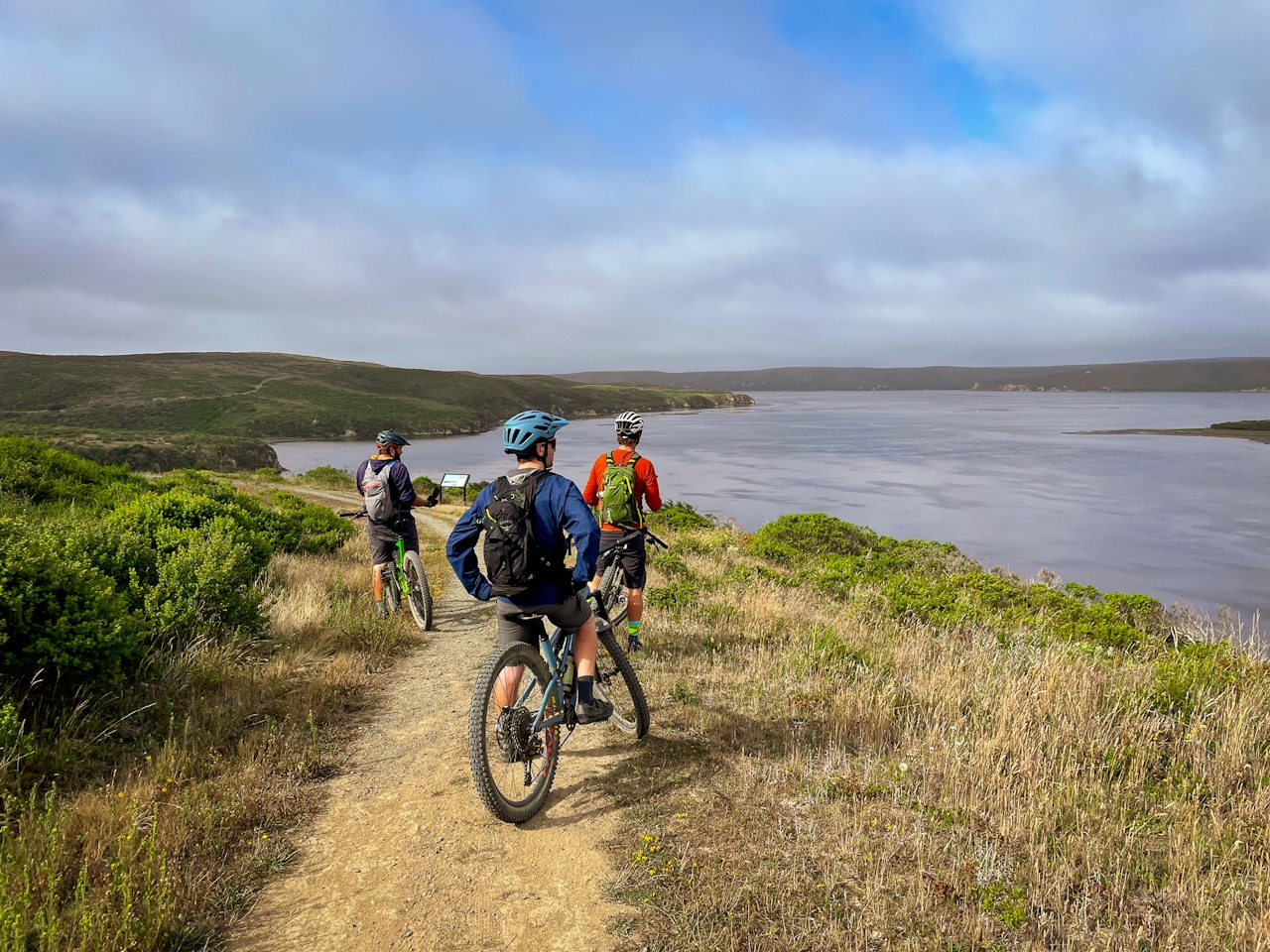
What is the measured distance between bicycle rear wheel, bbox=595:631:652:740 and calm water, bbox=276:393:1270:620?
69.7 feet

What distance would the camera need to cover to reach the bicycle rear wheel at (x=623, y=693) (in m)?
4.57

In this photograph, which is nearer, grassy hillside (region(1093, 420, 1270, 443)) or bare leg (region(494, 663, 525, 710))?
bare leg (region(494, 663, 525, 710))

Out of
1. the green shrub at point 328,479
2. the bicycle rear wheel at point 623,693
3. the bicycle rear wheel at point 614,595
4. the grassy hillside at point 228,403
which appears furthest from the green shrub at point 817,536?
the grassy hillside at point 228,403

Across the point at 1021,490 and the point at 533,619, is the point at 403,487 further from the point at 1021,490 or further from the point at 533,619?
the point at 1021,490

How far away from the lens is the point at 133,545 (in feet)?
22.4

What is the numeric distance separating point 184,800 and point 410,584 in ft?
15.6

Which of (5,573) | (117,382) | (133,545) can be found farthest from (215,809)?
(117,382)

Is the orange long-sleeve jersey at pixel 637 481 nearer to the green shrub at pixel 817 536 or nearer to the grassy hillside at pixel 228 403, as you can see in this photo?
the green shrub at pixel 817 536

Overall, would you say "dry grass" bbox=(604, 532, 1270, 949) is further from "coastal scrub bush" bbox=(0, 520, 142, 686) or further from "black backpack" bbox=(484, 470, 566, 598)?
"coastal scrub bush" bbox=(0, 520, 142, 686)

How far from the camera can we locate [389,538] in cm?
837

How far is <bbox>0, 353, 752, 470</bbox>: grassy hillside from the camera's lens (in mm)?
53156

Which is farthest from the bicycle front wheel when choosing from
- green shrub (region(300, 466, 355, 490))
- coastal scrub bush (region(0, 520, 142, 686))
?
green shrub (region(300, 466, 355, 490))

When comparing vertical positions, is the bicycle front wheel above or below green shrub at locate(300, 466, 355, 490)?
above

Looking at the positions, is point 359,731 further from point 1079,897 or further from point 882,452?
point 882,452
